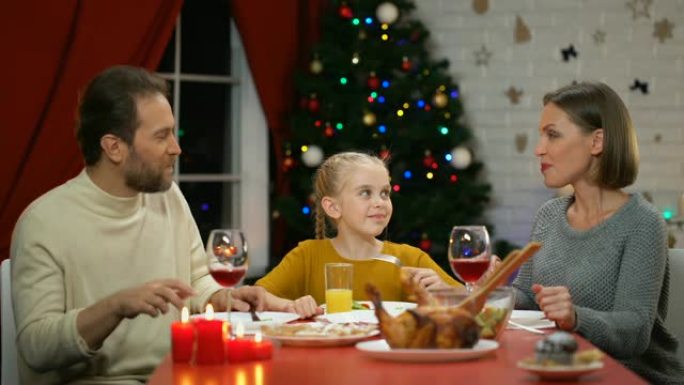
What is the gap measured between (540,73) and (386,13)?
1.06 m

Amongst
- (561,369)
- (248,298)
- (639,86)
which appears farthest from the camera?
(639,86)

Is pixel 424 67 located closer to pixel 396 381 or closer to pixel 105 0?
pixel 105 0

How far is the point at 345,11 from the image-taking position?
5.34 meters

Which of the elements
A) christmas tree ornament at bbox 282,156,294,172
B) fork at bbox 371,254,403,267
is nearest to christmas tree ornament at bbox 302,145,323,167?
christmas tree ornament at bbox 282,156,294,172

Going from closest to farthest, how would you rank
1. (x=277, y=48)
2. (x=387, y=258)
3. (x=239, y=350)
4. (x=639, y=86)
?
(x=239, y=350) → (x=387, y=258) → (x=277, y=48) → (x=639, y=86)

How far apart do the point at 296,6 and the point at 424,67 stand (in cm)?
70

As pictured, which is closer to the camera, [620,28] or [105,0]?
[105,0]

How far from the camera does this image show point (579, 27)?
5895 mm

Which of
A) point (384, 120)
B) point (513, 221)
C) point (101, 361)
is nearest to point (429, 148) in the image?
point (384, 120)

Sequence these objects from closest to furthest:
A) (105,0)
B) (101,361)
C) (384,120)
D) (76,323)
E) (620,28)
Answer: (76,323) → (101,361) → (105,0) → (384,120) → (620,28)

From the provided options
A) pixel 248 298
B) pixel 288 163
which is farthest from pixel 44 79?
pixel 248 298

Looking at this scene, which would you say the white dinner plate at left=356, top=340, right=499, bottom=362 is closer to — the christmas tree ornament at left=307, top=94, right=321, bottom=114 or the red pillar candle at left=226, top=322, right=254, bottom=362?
the red pillar candle at left=226, top=322, right=254, bottom=362

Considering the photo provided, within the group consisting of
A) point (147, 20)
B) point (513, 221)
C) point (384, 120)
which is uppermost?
point (147, 20)

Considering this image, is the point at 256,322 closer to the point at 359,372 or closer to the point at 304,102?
the point at 359,372
